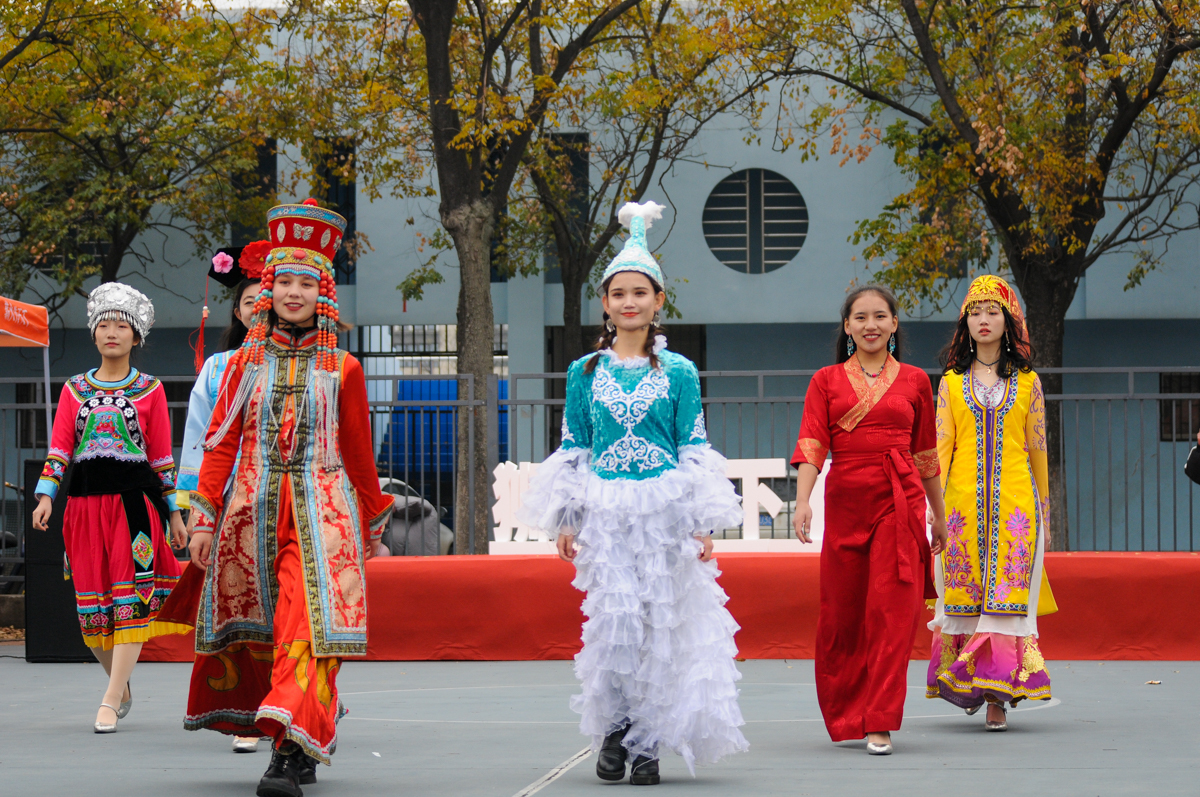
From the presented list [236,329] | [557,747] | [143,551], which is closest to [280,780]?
[557,747]

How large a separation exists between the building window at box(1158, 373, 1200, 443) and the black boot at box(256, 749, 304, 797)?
662 cm

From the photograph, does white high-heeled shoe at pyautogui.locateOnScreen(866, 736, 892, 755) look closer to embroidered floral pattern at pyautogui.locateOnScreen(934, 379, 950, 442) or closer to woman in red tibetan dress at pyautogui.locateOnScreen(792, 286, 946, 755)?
woman in red tibetan dress at pyautogui.locateOnScreen(792, 286, 946, 755)

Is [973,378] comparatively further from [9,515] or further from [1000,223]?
[9,515]

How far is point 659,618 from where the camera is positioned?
4836mm

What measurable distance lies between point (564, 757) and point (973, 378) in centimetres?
280

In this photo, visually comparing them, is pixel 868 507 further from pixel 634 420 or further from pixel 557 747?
pixel 557 747

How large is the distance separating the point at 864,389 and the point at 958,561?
48.7 inches

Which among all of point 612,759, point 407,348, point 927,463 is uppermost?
point 407,348

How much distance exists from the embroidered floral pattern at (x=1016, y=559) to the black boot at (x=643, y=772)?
230cm

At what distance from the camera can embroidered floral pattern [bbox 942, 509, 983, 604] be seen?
21.1 feet

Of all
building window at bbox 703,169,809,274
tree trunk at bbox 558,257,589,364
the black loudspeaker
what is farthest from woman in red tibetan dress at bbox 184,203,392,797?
building window at bbox 703,169,809,274

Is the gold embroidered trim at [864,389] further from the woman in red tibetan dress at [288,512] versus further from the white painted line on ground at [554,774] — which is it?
the woman in red tibetan dress at [288,512]

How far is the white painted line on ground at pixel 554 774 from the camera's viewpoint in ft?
15.1

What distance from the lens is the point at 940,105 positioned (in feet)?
55.3
